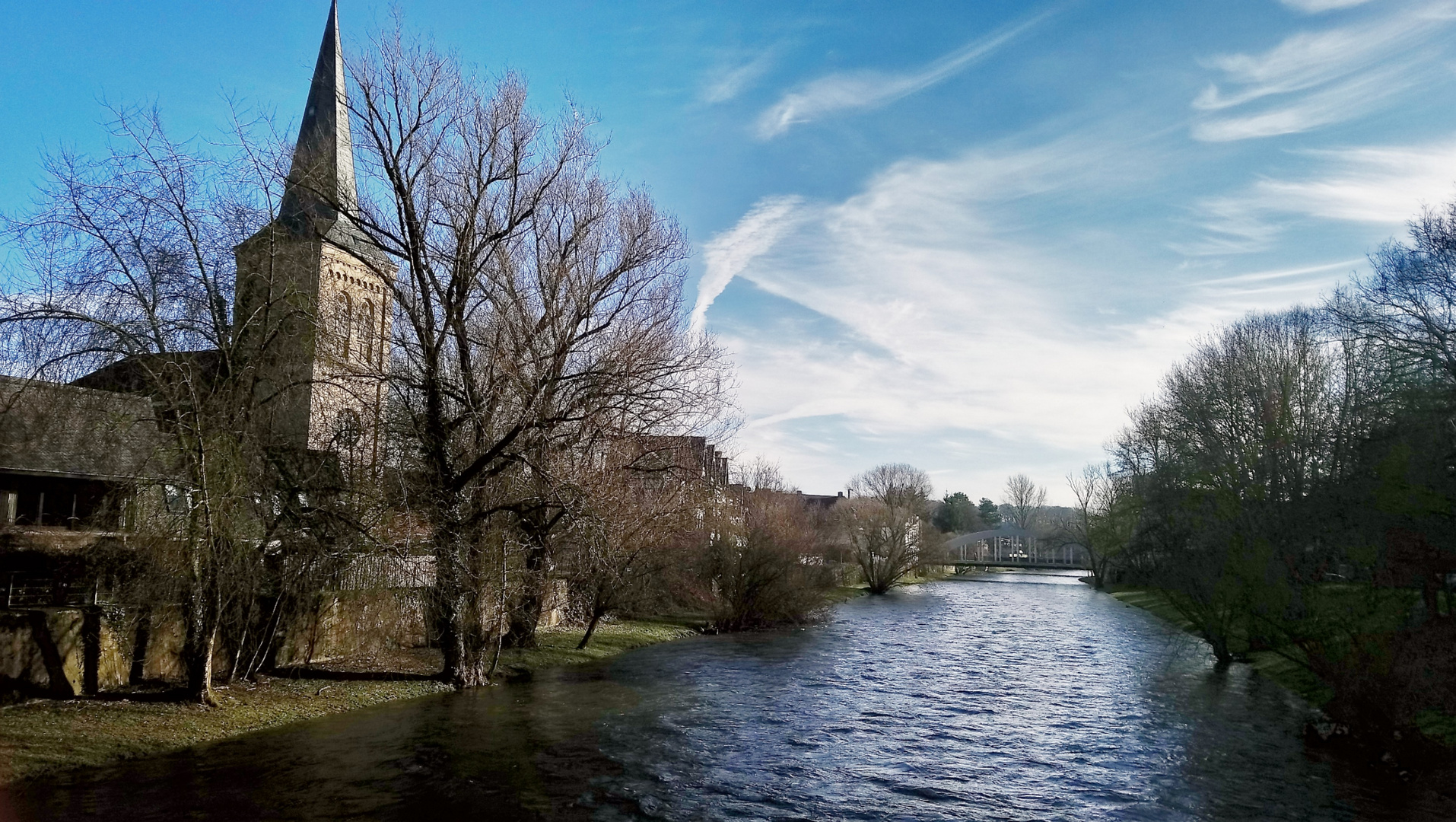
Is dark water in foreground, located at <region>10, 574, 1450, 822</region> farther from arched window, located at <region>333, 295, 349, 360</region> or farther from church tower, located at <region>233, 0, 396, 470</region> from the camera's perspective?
arched window, located at <region>333, 295, 349, 360</region>

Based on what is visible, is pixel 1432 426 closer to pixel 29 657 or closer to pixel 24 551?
pixel 29 657

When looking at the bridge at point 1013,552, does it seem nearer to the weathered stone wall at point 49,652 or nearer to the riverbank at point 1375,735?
the riverbank at point 1375,735

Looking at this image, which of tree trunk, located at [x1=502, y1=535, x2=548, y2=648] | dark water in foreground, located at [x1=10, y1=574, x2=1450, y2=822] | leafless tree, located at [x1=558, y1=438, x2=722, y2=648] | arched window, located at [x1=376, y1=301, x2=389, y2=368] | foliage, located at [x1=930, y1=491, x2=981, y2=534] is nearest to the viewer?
dark water in foreground, located at [x1=10, y1=574, x2=1450, y2=822]

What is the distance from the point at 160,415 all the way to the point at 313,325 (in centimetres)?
292

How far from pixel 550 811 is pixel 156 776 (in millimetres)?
5465

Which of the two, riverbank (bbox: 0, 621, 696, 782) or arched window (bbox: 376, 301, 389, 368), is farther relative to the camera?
arched window (bbox: 376, 301, 389, 368)

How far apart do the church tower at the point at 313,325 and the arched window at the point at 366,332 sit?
0.02 meters

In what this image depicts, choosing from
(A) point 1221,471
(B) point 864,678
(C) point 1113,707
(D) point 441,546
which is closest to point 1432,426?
(A) point 1221,471

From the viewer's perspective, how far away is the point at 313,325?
16703 mm

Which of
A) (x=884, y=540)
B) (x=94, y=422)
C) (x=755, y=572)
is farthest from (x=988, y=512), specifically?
(x=94, y=422)

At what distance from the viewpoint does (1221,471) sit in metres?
22.6

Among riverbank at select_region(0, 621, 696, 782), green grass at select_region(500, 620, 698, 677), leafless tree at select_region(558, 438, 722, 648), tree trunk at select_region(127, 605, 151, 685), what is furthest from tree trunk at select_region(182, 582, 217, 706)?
green grass at select_region(500, 620, 698, 677)

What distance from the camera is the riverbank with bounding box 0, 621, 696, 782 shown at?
1254 centimetres

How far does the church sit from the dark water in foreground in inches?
143
